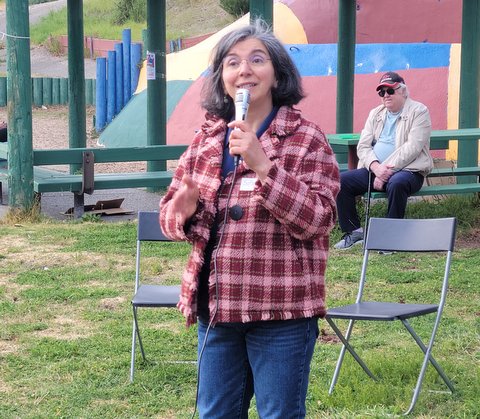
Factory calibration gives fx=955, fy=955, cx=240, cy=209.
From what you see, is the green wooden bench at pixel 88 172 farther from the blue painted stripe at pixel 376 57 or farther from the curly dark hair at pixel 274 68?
the curly dark hair at pixel 274 68

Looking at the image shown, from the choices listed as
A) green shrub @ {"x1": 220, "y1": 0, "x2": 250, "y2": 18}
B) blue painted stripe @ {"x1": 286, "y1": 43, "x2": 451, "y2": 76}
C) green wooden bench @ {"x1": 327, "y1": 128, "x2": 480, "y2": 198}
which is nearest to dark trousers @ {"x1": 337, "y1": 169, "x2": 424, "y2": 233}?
green wooden bench @ {"x1": 327, "y1": 128, "x2": 480, "y2": 198}

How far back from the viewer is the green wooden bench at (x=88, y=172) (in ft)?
33.3

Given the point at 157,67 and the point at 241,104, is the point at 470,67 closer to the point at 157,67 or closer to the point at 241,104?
the point at 157,67


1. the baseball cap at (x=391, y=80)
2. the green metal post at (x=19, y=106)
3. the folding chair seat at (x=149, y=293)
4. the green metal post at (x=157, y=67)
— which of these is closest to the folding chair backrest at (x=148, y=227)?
the folding chair seat at (x=149, y=293)

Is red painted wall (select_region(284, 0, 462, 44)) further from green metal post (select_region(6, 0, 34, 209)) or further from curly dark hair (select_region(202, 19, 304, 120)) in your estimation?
curly dark hair (select_region(202, 19, 304, 120))

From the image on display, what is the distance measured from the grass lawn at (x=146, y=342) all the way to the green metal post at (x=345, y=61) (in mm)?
4767

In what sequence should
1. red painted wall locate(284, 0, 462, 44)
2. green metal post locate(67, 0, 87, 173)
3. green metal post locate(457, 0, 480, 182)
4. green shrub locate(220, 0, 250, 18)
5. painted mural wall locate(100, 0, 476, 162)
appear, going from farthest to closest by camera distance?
green shrub locate(220, 0, 250, 18) → red painted wall locate(284, 0, 462, 44) → painted mural wall locate(100, 0, 476, 162) → green metal post locate(67, 0, 87, 173) → green metal post locate(457, 0, 480, 182)

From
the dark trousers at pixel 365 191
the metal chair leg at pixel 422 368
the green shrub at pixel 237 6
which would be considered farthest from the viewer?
the green shrub at pixel 237 6

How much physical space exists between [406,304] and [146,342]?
173 cm

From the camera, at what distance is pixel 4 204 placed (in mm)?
11453

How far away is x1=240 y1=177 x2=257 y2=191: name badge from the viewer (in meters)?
2.84

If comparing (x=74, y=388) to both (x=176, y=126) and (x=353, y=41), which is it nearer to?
(x=353, y=41)

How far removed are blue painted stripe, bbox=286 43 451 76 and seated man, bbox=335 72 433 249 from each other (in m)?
6.16

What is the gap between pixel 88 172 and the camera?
10250 mm
